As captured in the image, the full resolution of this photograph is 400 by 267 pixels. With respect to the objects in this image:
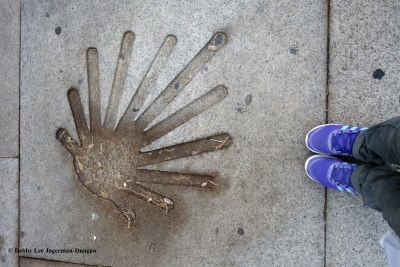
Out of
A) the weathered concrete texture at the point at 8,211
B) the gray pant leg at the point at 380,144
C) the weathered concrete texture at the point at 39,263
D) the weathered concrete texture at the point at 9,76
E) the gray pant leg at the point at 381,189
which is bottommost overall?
the weathered concrete texture at the point at 39,263

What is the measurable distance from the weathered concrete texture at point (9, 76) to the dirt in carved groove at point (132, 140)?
16.2 inches

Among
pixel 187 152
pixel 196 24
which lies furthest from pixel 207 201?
pixel 196 24

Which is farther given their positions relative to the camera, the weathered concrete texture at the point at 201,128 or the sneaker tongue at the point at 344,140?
the weathered concrete texture at the point at 201,128

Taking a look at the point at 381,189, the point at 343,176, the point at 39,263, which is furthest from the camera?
the point at 39,263

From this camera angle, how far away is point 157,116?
2367 millimetres

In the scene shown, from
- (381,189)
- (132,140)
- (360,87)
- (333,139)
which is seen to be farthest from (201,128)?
(381,189)

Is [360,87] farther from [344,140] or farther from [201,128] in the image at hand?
[201,128]

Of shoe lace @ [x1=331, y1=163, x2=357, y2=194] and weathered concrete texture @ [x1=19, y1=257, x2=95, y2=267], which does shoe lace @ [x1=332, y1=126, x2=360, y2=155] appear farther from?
weathered concrete texture @ [x1=19, y1=257, x2=95, y2=267]

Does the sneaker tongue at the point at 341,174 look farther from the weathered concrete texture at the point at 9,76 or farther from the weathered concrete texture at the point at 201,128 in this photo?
the weathered concrete texture at the point at 9,76

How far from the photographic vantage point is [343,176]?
6.29 feet

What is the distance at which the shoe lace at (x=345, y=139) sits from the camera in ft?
6.33

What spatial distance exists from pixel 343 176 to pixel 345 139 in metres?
0.19

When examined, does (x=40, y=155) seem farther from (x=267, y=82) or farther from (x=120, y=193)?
(x=267, y=82)

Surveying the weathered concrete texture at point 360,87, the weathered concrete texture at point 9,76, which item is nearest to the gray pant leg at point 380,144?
the weathered concrete texture at point 360,87
